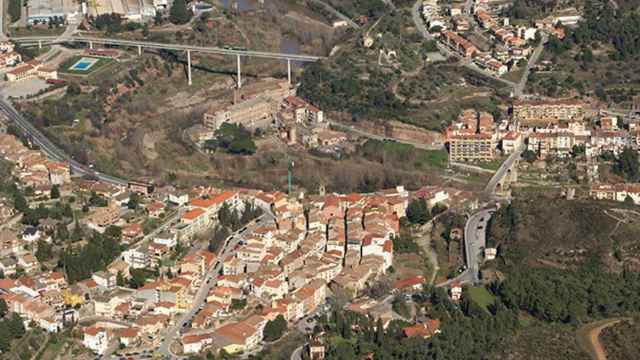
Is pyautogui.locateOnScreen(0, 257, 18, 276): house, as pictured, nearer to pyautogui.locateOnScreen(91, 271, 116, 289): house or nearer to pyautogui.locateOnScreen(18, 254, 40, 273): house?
pyautogui.locateOnScreen(18, 254, 40, 273): house

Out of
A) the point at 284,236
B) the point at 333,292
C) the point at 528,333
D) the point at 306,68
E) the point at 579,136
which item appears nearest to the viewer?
the point at 528,333

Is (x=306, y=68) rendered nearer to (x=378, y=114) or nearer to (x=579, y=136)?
(x=378, y=114)

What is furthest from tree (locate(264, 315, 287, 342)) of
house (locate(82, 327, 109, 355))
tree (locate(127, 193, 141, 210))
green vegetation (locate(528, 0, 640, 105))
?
green vegetation (locate(528, 0, 640, 105))

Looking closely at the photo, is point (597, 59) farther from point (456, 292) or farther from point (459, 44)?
point (456, 292)

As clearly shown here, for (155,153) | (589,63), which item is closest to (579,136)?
(589,63)

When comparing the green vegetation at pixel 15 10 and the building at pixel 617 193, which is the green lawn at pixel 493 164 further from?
the green vegetation at pixel 15 10

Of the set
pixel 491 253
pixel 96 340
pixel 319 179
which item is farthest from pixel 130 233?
pixel 491 253
